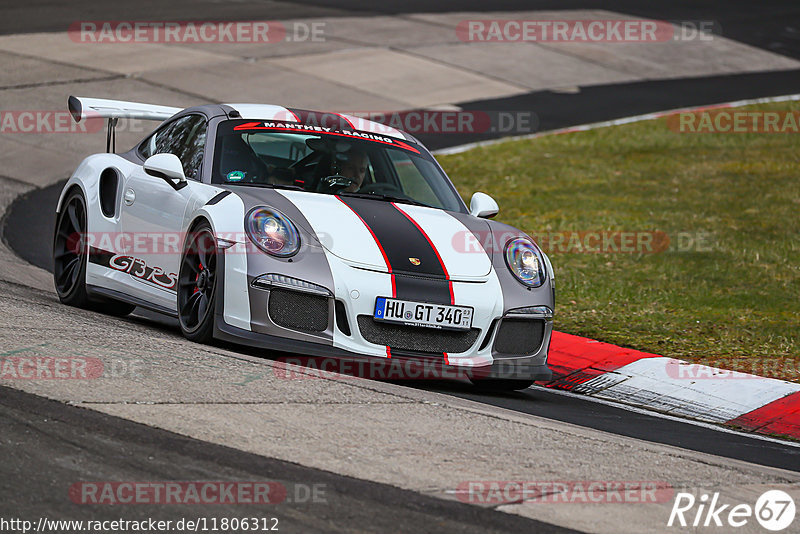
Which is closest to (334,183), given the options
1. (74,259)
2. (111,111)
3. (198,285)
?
(198,285)

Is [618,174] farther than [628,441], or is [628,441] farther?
[618,174]

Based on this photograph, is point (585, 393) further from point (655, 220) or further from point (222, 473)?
point (655, 220)

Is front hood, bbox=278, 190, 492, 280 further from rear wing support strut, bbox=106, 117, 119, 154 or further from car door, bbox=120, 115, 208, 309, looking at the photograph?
rear wing support strut, bbox=106, 117, 119, 154

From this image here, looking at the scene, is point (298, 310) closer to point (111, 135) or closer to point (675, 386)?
point (675, 386)

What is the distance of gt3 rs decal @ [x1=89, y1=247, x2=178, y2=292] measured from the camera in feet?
23.0

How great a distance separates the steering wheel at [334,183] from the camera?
23.7 feet

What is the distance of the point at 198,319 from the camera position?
6.58 meters

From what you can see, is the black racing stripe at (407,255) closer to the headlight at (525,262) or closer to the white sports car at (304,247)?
the white sports car at (304,247)

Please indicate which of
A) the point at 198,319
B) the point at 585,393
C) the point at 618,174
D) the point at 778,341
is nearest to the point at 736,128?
the point at 618,174

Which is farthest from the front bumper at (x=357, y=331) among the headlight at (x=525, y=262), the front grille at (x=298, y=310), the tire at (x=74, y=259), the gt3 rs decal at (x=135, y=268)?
the tire at (x=74, y=259)

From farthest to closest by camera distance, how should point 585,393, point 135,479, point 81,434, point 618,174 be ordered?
point 618,174 < point 585,393 < point 81,434 < point 135,479

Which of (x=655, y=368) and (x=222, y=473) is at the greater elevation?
(x=222, y=473)

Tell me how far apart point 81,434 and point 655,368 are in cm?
431

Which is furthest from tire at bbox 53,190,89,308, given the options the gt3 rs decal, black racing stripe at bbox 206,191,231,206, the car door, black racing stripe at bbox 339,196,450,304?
black racing stripe at bbox 339,196,450,304
